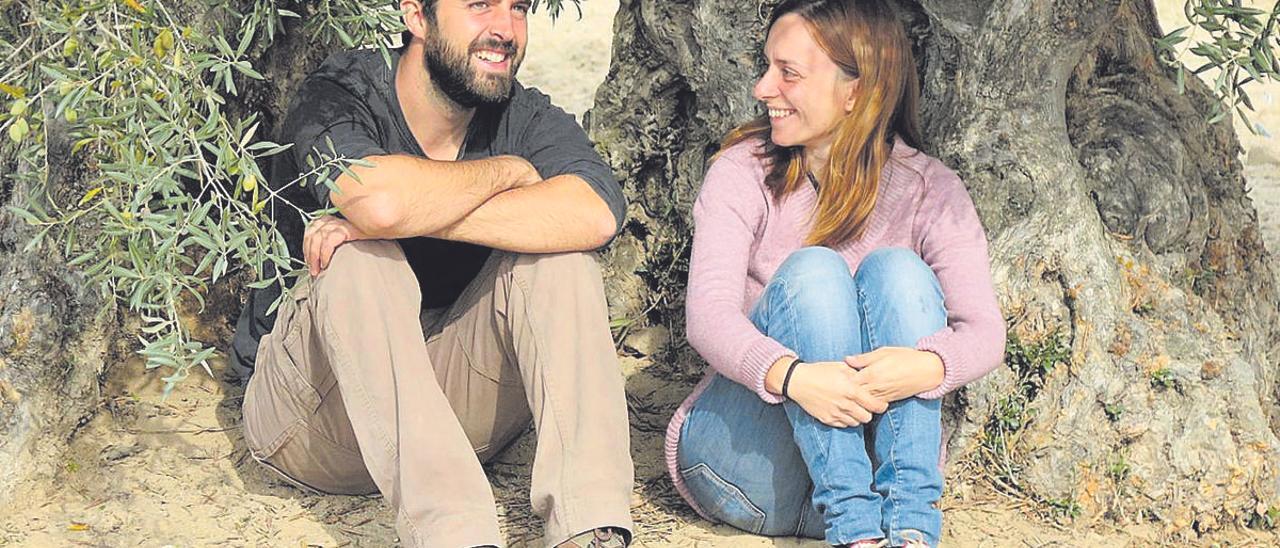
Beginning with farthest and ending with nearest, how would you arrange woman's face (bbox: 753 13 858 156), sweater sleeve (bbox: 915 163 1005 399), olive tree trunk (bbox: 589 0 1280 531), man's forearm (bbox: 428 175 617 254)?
olive tree trunk (bbox: 589 0 1280 531) < woman's face (bbox: 753 13 858 156) < man's forearm (bbox: 428 175 617 254) < sweater sleeve (bbox: 915 163 1005 399)

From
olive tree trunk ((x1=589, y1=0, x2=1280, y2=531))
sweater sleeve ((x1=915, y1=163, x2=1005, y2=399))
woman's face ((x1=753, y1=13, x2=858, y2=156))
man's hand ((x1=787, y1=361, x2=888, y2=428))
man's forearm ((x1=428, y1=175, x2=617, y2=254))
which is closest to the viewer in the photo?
man's hand ((x1=787, y1=361, x2=888, y2=428))

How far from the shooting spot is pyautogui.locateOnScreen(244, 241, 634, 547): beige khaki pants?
3727 mm

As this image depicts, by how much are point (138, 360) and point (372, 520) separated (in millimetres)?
1354

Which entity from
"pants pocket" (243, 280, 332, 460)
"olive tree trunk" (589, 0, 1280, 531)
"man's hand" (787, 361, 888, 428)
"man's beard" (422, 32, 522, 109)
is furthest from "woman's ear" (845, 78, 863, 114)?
"pants pocket" (243, 280, 332, 460)

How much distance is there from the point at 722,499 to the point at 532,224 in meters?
0.96

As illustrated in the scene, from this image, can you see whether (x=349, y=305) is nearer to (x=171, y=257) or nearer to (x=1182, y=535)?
(x=171, y=257)

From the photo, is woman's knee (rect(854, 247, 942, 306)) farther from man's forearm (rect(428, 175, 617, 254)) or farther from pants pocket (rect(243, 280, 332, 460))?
pants pocket (rect(243, 280, 332, 460))

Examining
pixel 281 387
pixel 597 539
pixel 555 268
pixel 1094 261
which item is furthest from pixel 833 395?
pixel 281 387

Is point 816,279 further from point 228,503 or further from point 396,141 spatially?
point 228,503

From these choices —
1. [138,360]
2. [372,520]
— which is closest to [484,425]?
[372,520]

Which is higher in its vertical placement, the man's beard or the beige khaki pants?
the man's beard

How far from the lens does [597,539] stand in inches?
149

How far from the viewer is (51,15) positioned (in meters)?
3.57

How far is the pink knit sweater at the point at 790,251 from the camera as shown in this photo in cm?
384
